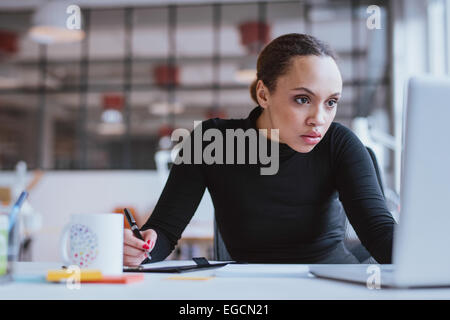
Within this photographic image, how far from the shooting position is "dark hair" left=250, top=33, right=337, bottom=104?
1.43 meters

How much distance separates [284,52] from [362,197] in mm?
447

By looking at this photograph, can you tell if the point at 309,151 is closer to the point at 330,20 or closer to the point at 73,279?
the point at 73,279

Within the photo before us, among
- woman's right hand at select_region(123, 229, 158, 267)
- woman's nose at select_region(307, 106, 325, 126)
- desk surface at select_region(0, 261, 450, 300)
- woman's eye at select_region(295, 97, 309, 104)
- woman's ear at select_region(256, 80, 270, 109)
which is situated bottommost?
woman's right hand at select_region(123, 229, 158, 267)

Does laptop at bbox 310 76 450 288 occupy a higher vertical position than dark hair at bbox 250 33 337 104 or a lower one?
lower

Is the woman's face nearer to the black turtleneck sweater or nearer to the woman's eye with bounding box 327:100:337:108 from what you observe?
the woman's eye with bounding box 327:100:337:108

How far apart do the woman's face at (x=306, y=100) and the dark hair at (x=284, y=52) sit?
0.02 m

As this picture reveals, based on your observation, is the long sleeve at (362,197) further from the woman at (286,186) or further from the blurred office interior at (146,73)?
the blurred office interior at (146,73)

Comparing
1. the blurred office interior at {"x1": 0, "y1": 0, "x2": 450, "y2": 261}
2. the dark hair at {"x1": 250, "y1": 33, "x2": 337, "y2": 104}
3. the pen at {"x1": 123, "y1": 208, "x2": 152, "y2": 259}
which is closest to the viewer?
the pen at {"x1": 123, "y1": 208, "x2": 152, "y2": 259}

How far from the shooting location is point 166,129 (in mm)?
8859

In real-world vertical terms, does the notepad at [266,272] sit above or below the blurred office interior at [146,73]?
below

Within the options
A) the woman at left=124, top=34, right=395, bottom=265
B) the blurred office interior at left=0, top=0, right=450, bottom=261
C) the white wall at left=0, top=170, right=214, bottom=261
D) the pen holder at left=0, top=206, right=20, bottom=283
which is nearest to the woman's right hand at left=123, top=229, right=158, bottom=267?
the woman at left=124, top=34, right=395, bottom=265

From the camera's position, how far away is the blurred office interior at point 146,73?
741 centimetres

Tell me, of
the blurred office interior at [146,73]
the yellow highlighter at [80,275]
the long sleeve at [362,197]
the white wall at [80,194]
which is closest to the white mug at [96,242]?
the yellow highlighter at [80,275]
